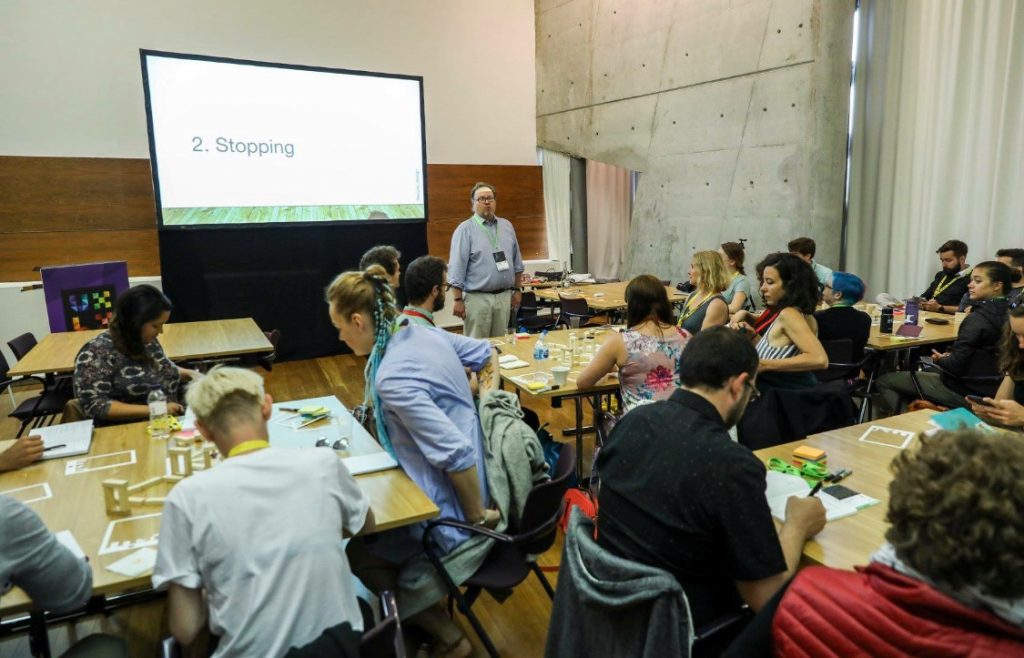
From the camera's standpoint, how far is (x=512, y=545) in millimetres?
2172

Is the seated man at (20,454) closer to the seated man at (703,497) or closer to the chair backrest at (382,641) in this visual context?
the chair backrest at (382,641)

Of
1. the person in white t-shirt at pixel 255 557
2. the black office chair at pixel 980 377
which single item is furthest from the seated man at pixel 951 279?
the person in white t-shirt at pixel 255 557

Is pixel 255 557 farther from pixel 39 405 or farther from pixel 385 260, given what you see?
pixel 39 405

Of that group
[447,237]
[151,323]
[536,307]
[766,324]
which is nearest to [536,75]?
[447,237]

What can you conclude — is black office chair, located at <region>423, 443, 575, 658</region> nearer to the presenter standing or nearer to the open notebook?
the open notebook

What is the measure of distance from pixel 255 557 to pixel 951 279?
21.7ft

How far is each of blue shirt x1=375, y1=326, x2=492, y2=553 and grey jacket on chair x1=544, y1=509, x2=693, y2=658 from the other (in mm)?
554

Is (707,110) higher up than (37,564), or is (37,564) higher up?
(707,110)

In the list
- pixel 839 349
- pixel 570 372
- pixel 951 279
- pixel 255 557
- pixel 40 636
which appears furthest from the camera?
pixel 951 279

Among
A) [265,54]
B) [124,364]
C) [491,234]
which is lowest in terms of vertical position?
[124,364]

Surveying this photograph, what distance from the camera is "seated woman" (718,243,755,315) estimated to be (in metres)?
5.52

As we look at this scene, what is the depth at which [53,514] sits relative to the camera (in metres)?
1.98

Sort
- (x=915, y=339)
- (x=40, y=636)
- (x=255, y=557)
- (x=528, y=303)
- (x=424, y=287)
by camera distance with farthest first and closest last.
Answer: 1. (x=528, y=303)
2. (x=915, y=339)
3. (x=424, y=287)
4. (x=40, y=636)
5. (x=255, y=557)

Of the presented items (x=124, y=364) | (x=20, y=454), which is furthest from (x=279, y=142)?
(x=20, y=454)
